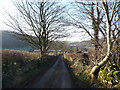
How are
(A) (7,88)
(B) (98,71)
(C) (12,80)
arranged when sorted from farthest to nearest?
1. (B) (98,71)
2. (C) (12,80)
3. (A) (7,88)

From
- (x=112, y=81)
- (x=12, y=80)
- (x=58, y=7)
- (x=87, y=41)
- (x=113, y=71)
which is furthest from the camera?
(x=58, y=7)

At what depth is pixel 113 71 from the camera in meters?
6.02

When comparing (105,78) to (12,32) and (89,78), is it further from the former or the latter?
(12,32)

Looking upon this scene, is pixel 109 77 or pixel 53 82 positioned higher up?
pixel 109 77

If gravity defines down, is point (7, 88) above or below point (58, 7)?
below

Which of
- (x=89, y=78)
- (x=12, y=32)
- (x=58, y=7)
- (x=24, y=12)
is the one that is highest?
(x=58, y=7)

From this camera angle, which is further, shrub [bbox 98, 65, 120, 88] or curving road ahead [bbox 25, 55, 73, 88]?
shrub [bbox 98, 65, 120, 88]

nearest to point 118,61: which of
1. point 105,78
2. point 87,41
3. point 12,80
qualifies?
point 87,41

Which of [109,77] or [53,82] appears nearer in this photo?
[53,82]

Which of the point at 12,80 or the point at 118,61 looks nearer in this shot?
the point at 12,80

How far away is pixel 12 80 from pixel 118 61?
9.35 meters

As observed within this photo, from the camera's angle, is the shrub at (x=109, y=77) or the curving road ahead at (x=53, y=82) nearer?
the curving road ahead at (x=53, y=82)

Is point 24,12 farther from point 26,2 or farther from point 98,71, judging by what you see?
point 98,71

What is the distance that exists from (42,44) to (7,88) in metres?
9.74
